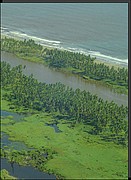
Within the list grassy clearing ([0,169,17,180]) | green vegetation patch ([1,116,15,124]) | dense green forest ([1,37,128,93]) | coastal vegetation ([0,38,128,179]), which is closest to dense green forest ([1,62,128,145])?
coastal vegetation ([0,38,128,179])

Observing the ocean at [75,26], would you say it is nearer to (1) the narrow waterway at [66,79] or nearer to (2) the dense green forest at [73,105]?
(1) the narrow waterway at [66,79]

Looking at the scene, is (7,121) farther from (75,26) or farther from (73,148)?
(75,26)

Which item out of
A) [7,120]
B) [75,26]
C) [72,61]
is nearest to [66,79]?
[72,61]

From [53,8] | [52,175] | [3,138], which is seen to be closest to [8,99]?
[3,138]

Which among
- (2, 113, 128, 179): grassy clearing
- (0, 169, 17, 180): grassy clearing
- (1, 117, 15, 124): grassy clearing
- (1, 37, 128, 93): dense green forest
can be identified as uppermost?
(1, 37, 128, 93): dense green forest

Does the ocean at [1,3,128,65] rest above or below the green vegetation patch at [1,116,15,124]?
above

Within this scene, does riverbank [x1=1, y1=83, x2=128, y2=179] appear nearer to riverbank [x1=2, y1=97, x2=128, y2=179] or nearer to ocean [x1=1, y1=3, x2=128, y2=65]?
riverbank [x1=2, y1=97, x2=128, y2=179]

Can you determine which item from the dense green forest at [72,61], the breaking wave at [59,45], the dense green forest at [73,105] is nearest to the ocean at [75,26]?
the breaking wave at [59,45]
